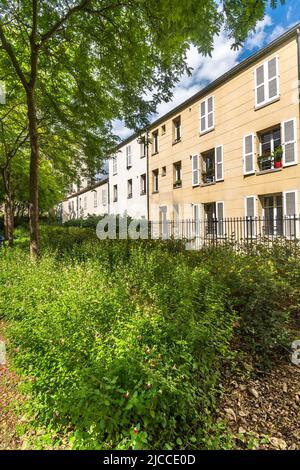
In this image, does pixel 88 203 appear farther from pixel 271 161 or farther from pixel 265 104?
pixel 271 161

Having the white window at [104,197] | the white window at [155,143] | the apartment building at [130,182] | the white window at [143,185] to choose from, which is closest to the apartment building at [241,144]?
the white window at [155,143]

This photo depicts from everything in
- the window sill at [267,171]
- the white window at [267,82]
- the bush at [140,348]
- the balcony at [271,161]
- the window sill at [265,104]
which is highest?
the white window at [267,82]

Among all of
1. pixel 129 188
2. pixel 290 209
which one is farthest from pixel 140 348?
pixel 129 188

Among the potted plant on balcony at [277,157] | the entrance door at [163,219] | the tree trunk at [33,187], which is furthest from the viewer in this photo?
the entrance door at [163,219]

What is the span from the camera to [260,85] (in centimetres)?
1370

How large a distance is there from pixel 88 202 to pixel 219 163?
24.6 meters

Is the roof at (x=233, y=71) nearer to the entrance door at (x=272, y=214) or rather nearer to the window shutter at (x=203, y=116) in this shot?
the window shutter at (x=203, y=116)

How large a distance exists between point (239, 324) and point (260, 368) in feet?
1.83

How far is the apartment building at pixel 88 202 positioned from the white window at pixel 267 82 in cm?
1642

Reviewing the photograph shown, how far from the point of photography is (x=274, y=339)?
3.55 m

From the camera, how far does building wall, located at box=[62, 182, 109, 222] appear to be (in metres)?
32.6

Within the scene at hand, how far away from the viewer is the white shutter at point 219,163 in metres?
16.4

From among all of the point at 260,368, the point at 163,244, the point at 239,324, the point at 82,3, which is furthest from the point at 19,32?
the point at 260,368
